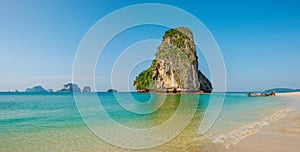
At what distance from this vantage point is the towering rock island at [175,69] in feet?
344

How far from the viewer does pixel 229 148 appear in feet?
27.0

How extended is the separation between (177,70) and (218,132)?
→ 322 ft

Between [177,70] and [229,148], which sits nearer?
[229,148]

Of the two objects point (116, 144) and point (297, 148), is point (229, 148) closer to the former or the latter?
point (297, 148)

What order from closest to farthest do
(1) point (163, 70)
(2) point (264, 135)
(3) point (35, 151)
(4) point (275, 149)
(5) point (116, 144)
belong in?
1. (4) point (275, 149)
2. (3) point (35, 151)
3. (5) point (116, 144)
4. (2) point (264, 135)
5. (1) point (163, 70)

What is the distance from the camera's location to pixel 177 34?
387ft

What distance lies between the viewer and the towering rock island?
4129 inches

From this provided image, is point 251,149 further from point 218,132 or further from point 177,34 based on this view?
point 177,34

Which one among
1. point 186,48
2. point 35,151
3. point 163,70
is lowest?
point 35,151

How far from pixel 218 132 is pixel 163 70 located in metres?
A: 94.1

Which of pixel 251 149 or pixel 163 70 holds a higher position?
pixel 163 70

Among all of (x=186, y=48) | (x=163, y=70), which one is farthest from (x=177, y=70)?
(x=186, y=48)

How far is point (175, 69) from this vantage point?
108m

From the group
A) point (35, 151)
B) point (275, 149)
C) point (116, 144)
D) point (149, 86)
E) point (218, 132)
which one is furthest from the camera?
point (149, 86)
